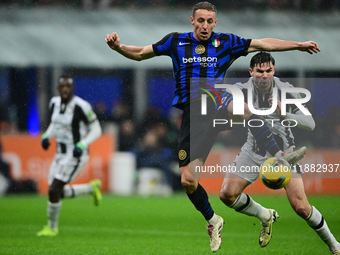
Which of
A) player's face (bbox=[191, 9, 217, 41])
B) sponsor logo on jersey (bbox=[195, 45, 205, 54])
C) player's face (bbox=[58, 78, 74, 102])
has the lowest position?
player's face (bbox=[58, 78, 74, 102])

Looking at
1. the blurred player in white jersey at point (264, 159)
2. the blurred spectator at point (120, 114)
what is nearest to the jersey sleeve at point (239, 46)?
the blurred player in white jersey at point (264, 159)

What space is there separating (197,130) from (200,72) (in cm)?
57

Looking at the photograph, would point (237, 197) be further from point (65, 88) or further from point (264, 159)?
point (65, 88)

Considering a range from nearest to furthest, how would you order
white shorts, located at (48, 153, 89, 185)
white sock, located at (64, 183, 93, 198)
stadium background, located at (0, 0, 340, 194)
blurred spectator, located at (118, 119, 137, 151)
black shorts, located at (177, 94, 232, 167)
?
black shorts, located at (177, 94, 232, 167) < white shorts, located at (48, 153, 89, 185) < white sock, located at (64, 183, 93, 198) < stadium background, located at (0, 0, 340, 194) < blurred spectator, located at (118, 119, 137, 151)

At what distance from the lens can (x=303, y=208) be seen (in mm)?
4953

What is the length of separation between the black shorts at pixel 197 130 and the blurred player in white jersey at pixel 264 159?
58 cm

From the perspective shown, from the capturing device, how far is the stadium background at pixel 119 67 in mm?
11281

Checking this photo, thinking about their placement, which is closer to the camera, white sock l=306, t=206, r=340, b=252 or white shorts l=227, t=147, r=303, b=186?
white sock l=306, t=206, r=340, b=252

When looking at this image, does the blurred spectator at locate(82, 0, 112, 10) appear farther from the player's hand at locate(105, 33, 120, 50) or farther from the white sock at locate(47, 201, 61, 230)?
the player's hand at locate(105, 33, 120, 50)

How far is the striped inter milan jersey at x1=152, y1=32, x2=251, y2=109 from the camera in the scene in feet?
16.2

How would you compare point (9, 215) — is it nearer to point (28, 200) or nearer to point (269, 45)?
point (28, 200)

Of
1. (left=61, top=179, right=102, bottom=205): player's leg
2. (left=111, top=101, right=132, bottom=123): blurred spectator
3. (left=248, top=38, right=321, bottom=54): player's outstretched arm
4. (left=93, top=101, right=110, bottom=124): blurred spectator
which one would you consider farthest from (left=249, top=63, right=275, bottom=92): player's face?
(left=93, top=101, right=110, bottom=124): blurred spectator

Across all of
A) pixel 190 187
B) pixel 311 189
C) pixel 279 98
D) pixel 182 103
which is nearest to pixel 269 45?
pixel 279 98

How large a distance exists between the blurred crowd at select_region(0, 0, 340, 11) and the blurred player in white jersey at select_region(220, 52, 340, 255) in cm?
750
